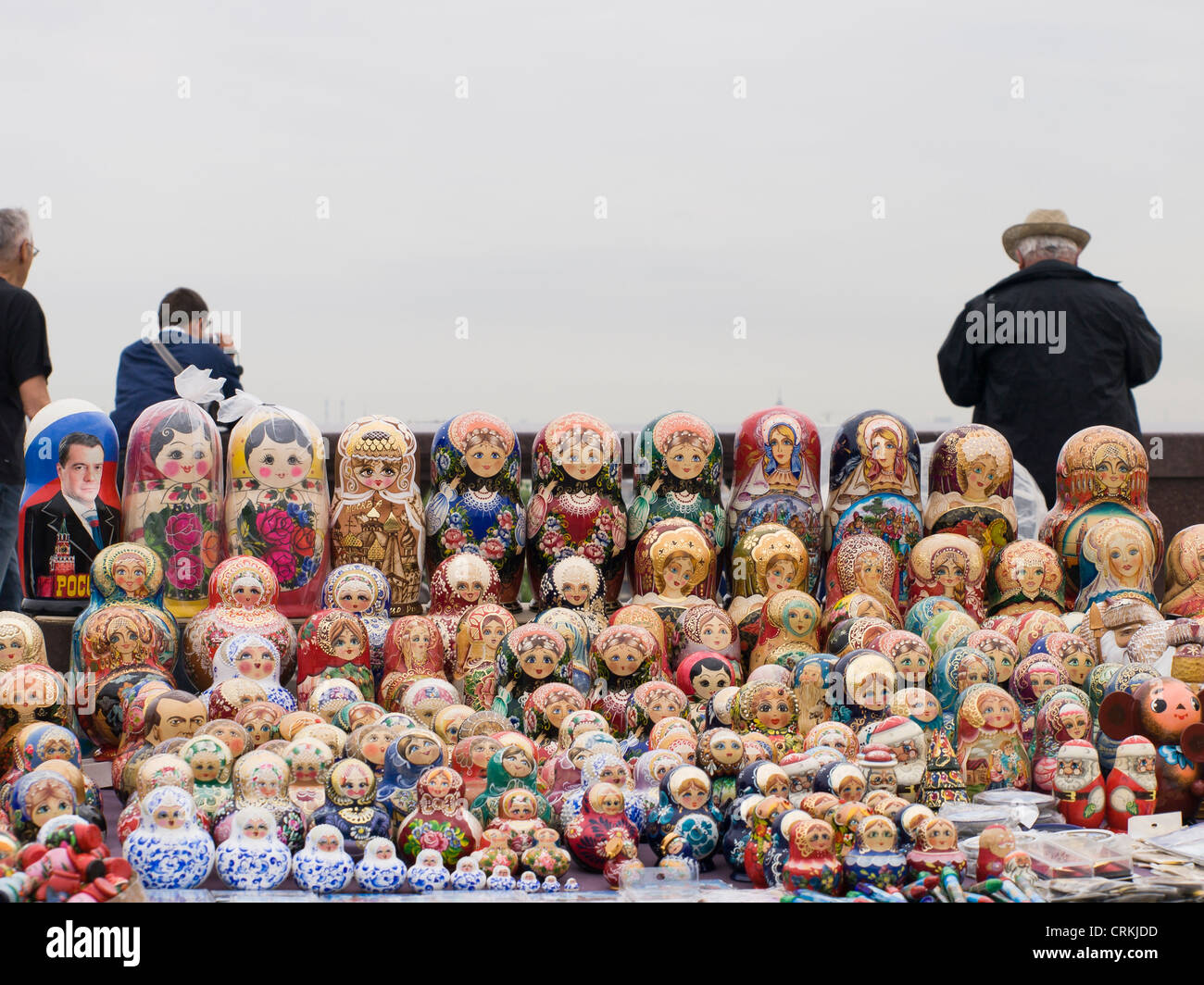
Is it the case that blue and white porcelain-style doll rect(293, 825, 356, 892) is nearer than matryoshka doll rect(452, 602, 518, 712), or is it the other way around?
blue and white porcelain-style doll rect(293, 825, 356, 892)

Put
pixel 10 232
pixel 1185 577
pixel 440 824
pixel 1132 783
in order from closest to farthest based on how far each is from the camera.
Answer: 1. pixel 440 824
2. pixel 1132 783
3. pixel 1185 577
4. pixel 10 232

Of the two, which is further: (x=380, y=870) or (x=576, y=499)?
(x=576, y=499)

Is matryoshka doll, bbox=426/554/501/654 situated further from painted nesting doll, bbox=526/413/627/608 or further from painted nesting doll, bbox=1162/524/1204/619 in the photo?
painted nesting doll, bbox=1162/524/1204/619

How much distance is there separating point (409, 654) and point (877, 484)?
1.97 m

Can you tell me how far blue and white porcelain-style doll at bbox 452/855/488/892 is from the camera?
3.61 metres

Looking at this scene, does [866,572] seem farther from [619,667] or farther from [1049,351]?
[1049,351]

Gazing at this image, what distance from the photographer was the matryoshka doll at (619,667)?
15.4 ft

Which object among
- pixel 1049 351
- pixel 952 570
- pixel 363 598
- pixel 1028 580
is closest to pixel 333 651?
pixel 363 598

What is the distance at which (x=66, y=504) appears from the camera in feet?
16.9

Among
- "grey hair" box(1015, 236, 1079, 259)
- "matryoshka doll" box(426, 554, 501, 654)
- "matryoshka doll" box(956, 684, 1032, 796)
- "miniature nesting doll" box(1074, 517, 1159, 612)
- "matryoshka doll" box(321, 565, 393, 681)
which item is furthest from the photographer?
"grey hair" box(1015, 236, 1079, 259)

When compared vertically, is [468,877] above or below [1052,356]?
below

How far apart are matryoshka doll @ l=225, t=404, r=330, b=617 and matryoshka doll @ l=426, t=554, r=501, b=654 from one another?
51 centimetres

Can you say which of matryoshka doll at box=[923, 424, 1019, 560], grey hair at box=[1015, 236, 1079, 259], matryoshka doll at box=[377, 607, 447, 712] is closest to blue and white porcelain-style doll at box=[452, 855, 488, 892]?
matryoshka doll at box=[377, 607, 447, 712]
